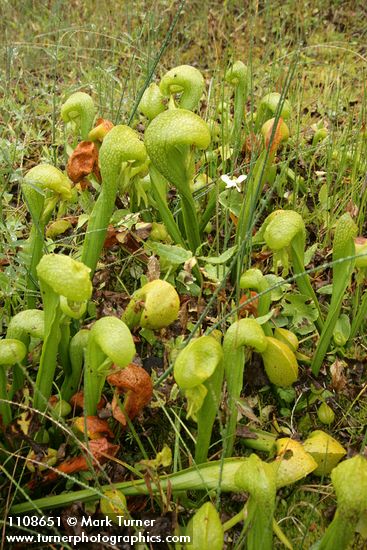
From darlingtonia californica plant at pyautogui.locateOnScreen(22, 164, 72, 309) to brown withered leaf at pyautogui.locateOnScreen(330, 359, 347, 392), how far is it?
2.99 ft

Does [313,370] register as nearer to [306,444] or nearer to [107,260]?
[306,444]

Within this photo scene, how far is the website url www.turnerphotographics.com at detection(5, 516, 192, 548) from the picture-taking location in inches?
49.1

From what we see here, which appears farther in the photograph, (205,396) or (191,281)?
(191,281)

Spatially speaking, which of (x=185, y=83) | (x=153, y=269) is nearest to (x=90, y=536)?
(x=153, y=269)

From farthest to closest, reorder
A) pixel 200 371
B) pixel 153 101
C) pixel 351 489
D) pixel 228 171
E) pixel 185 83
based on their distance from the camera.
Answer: pixel 228 171, pixel 153 101, pixel 185 83, pixel 200 371, pixel 351 489

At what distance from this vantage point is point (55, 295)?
1298 millimetres

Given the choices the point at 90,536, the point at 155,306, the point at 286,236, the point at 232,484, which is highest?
the point at 286,236

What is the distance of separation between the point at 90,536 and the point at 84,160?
3.91 ft

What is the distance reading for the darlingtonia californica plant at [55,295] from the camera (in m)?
1.22

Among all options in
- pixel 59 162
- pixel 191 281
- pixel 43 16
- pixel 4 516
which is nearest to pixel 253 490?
pixel 4 516

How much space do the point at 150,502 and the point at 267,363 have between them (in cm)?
48

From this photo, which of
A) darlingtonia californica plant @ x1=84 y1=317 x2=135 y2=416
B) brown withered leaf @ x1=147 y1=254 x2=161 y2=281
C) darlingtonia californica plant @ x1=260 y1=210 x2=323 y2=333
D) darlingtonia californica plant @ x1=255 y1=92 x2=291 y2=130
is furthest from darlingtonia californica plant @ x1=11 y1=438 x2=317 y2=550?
darlingtonia californica plant @ x1=255 y1=92 x2=291 y2=130

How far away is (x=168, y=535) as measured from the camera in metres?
1.26

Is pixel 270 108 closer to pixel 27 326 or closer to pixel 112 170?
pixel 112 170
